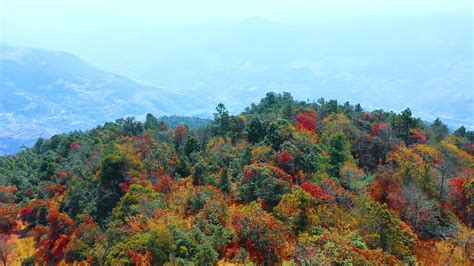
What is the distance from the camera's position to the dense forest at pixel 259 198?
65.8 feet

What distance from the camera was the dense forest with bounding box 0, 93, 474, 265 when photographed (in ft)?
65.8

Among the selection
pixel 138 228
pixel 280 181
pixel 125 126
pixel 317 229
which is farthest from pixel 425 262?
pixel 125 126

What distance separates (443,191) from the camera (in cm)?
2669

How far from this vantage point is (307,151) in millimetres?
32188

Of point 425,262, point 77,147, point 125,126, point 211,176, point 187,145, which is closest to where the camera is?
point 425,262

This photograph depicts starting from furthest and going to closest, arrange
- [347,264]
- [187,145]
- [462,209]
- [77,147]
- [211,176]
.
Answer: [77,147]
[187,145]
[211,176]
[462,209]
[347,264]

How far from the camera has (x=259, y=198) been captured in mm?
27250

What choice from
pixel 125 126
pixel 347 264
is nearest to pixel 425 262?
pixel 347 264

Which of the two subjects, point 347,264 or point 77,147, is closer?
point 347,264

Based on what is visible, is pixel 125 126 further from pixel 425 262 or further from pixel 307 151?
pixel 425 262

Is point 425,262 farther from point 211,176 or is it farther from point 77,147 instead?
point 77,147

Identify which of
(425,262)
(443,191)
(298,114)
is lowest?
(425,262)

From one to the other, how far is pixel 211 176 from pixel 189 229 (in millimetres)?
9376

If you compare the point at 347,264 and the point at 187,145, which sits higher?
the point at 187,145
